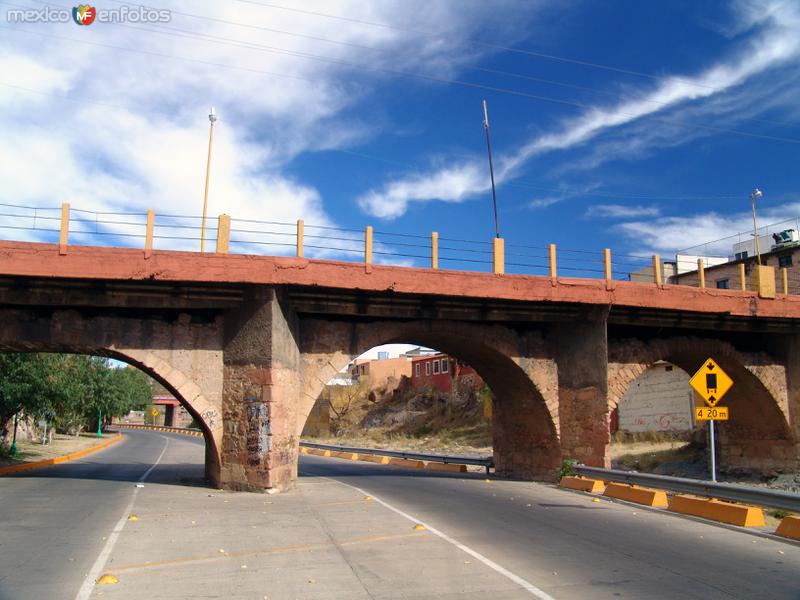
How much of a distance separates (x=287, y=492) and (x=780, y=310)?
17.5m

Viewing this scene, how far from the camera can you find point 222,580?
24.7ft

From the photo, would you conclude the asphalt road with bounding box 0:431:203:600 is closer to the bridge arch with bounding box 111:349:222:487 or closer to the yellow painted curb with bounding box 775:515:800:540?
the bridge arch with bounding box 111:349:222:487

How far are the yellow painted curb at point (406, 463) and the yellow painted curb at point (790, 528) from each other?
18.4m

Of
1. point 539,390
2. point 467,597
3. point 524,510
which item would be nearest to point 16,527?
point 467,597

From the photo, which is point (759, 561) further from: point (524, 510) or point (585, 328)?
point (585, 328)

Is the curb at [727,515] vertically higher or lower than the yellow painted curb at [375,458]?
higher

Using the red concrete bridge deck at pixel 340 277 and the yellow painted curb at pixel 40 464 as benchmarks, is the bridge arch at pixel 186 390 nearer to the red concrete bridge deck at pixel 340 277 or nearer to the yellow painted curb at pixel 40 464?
the red concrete bridge deck at pixel 340 277

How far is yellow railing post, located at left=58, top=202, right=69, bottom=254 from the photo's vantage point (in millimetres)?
15992

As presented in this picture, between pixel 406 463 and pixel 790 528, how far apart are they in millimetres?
19971

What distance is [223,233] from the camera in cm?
1711

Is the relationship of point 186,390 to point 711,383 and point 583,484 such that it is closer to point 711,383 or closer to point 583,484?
point 583,484

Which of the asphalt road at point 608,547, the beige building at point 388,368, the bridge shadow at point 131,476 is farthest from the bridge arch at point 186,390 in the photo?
the beige building at point 388,368

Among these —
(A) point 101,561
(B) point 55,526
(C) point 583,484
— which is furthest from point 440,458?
(A) point 101,561

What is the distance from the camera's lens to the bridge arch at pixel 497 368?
18969 millimetres
